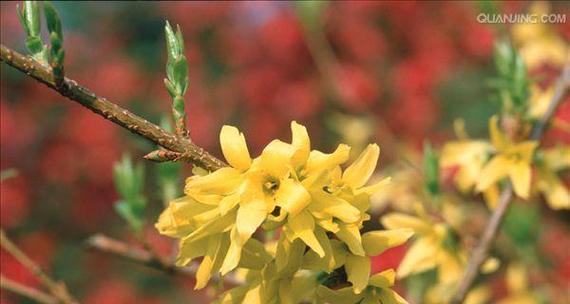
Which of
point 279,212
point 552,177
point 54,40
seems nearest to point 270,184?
point 279,212

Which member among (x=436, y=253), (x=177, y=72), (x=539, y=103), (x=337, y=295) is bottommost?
(x=436, y=253)

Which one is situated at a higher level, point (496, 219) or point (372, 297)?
point (372, 297)

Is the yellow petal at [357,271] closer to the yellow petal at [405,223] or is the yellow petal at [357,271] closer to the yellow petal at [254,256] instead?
the yellow petal at [254,256]

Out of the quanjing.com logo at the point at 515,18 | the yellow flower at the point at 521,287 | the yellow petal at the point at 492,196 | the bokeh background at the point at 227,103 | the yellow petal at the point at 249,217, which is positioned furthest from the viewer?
the bokeh background at the point at 227,103

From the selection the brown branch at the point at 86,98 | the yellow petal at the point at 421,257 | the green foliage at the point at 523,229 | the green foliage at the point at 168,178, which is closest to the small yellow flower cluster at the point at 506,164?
the yellow petal at the point at 421,257

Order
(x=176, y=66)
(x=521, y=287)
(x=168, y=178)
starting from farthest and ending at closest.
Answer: (x=521, y=287) → (x=168, y=178) → (x=176, y=66)

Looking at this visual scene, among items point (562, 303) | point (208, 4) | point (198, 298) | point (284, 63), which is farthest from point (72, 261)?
point (562, 303)

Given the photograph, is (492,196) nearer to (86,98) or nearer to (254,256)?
(254,256)
